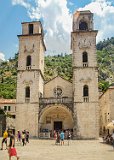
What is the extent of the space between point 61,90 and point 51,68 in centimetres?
9728

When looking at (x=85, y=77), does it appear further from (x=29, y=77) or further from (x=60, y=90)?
(x=29, y=77)

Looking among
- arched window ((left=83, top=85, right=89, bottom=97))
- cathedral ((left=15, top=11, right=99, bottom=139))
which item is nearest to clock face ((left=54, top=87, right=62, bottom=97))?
cathedral ((left=15, top=11, right=99, bottom=139))

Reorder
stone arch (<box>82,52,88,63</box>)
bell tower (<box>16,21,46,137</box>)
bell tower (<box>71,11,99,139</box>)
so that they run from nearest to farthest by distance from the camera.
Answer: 1. bell tower (<box>71,11,99,139</box>)
2. bell tower (<box>16,21,46,137</box>)
3. stone arch (<box>82,52,88,63</box>)

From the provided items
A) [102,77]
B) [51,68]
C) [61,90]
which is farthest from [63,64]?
[61,90]

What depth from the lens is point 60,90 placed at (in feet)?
147

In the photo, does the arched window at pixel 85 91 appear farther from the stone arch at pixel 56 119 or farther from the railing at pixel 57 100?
the stone arch at pixel 56 119

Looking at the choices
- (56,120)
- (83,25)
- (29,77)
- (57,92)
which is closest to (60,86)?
(57,92)

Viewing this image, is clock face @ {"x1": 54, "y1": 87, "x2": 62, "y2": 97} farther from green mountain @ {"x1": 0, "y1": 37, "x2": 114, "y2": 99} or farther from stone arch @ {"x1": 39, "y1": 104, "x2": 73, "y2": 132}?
green mountain @ {"x1": 0, "y1": 37, "x2": 114, "y2": 99}

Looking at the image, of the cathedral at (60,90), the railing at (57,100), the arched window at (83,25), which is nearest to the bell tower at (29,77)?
the cathedral at (60,90)

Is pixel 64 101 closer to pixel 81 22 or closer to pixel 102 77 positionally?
pixel 81 22

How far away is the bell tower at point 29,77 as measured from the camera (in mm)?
40500

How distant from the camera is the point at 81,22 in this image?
43.6 meters

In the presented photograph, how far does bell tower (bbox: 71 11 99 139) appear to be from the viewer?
128ft

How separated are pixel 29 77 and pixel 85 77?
327 inches
